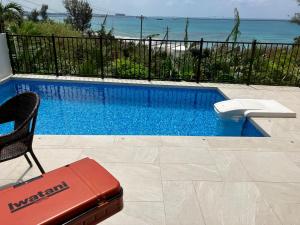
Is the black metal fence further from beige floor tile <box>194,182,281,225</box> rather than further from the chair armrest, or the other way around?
beige floor tile <box>194,182,281,225</box>

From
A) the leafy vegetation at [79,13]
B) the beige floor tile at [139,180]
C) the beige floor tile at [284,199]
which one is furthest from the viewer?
the leafy vegetation at [79,13]

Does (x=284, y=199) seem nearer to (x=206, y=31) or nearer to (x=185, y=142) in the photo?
(x=185, y=142)

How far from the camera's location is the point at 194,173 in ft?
8.84

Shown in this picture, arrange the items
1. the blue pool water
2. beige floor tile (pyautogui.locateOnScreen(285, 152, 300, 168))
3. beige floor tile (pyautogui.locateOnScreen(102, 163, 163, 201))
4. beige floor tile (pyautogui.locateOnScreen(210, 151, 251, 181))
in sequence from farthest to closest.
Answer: the blue pool water, beige floor tile (pyautogui.locateOnScreen(285, 152, 300, 168)), beige floor tile (pyautogui.locateOnScreen(210, 151, 251, 181)), beige floor tile (pyautogui.locateOnScreen(102, 163, 163, 201))

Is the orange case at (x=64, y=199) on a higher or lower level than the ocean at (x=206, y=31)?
higher

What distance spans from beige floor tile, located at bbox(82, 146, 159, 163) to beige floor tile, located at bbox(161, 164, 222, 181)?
0.22 meters

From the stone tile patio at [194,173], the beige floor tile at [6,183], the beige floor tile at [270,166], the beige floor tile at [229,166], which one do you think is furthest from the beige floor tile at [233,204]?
the beige floor tile at [6,183]

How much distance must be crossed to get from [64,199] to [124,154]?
5.01 ft

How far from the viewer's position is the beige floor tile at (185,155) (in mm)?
2924

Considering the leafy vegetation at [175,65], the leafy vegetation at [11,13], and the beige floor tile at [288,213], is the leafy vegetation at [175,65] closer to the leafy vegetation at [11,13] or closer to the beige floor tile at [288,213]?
the leafy vegetation at [11,13]

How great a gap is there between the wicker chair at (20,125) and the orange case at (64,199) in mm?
623

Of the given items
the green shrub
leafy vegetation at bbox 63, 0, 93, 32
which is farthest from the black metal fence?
leafy vegetation at bbox 63, 0, 93, 32

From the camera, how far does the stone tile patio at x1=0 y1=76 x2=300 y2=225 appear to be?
215 cm

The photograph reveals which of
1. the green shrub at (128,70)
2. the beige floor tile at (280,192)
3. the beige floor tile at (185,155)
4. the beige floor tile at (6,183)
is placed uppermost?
the green shrub at (128,70)
